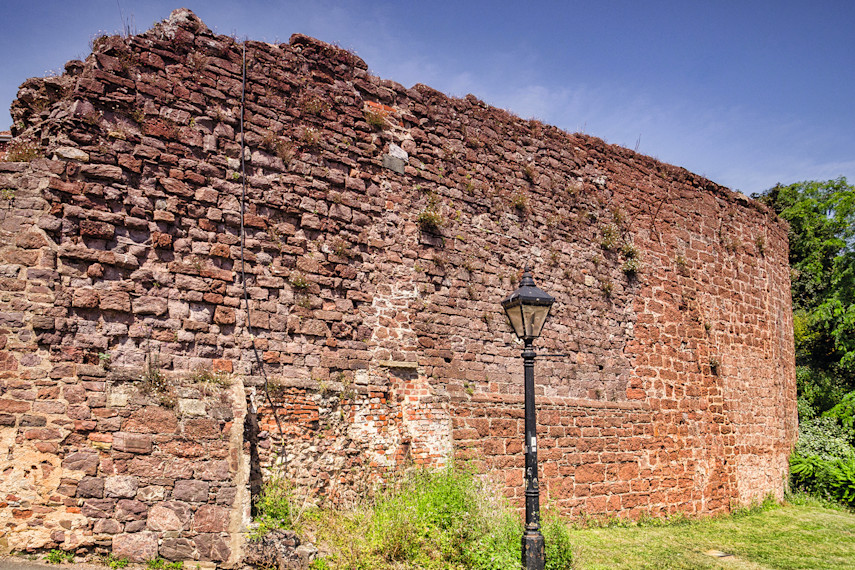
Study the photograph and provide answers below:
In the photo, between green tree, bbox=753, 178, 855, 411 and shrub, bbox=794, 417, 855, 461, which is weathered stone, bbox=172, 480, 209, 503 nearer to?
shrub, bbox=794, 417, 855, 461

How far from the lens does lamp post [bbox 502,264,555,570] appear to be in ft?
21.7

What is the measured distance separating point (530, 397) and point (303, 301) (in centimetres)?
318

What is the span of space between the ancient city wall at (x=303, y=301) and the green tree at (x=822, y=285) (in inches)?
316

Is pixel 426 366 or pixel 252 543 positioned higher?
pixel 426 366

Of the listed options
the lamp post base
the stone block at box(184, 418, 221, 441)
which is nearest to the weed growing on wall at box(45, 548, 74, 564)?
the stone block at box(184, 418, 221, 441)

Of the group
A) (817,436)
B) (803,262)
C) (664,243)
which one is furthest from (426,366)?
(803,262)

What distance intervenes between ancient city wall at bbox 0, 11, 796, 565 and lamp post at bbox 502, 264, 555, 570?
2.42 m

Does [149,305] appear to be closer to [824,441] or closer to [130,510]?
[130,510]

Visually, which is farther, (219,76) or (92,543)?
(219,76)

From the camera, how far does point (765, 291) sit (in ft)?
52.4

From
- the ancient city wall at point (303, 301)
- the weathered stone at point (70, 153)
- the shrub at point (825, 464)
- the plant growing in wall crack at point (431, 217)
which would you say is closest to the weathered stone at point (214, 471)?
the ancient city wall at point (303, 301)

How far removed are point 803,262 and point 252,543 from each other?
74.2ft

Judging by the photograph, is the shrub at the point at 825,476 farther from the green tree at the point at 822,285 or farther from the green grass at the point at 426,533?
the green grass at the point at 426,533

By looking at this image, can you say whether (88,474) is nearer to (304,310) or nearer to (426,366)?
(304,310)
